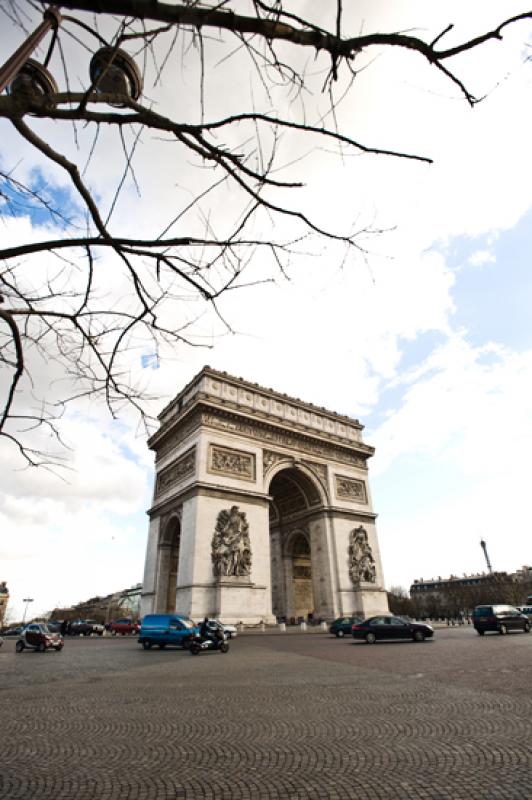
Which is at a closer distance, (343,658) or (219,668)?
(219,668)

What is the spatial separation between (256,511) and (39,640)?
1170 cm

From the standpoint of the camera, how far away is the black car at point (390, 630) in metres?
15.4

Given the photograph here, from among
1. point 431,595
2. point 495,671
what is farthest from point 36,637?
point 431,595

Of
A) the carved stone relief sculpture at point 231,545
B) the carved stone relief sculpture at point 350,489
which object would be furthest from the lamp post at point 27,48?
the carved stone relief sculpture at point 350,489

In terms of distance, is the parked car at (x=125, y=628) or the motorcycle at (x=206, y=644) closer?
the motorcycle at (x=206, y=644)

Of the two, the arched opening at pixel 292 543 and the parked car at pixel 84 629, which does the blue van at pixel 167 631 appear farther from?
the parked car at pixel 84 629

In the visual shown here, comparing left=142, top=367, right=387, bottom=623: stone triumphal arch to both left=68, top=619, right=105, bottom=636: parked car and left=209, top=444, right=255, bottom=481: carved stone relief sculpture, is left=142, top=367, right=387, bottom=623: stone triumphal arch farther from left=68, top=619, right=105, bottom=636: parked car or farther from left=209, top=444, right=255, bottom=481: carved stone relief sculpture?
left=68, top=619, right=105, bottom=636: parked car

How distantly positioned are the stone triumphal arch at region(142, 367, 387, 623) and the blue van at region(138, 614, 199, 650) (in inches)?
169

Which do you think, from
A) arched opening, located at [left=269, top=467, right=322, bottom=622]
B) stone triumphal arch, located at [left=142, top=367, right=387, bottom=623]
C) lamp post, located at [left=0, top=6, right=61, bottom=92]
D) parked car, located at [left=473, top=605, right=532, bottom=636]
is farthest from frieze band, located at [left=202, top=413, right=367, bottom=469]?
lamp post, located at [left=0, top=6, right=61, bottom=92]

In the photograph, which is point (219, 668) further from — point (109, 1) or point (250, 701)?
point (109, 1)

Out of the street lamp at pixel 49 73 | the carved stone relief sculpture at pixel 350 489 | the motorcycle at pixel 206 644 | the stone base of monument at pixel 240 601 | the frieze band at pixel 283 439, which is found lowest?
the motorcycle at pixel 206 644

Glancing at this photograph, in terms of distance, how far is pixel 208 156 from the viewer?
2.91 meters

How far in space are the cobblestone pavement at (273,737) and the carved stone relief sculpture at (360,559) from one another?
64.2 feet

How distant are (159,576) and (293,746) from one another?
2374 centimetres
